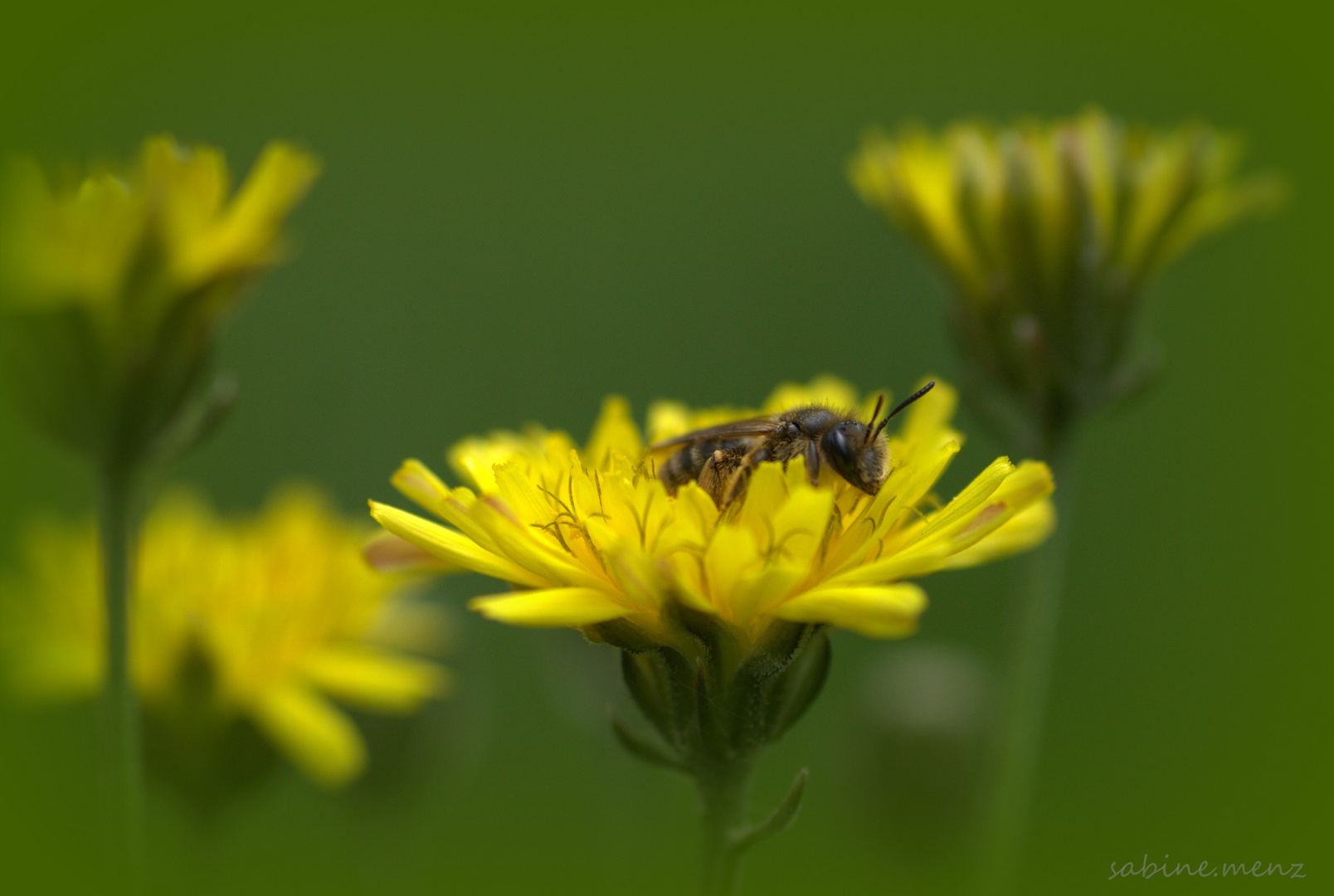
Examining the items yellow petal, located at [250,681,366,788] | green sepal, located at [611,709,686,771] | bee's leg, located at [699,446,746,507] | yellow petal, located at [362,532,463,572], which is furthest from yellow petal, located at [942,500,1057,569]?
yellow petal, located at [250,681,366,788]

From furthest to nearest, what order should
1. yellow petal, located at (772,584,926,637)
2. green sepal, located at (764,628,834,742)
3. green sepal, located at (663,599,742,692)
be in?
green sepal, located at (764,628,834,742)
green sepal, located at (663,599,742,692)
yellow petal, located at (772,584,926,637)

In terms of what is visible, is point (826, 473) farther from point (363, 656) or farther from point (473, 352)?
point (473, 352)

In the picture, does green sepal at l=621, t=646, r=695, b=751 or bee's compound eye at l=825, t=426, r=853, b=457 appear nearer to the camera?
green sepal at l=621, t=646, r=695, b=751

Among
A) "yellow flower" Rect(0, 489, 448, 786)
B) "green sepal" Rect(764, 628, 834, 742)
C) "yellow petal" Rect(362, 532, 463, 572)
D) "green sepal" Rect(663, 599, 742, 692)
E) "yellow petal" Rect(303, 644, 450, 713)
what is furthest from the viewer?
"yellow petal" Rect(303, 644, 450, 713)

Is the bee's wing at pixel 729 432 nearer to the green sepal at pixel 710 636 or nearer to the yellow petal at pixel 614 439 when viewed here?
the yellow petal at pixel 614 439

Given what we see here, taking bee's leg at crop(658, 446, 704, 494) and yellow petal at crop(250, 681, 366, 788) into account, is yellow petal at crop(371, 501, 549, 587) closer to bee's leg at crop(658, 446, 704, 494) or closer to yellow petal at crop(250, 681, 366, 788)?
bee's leg at crop(658, 446, 704, 494)

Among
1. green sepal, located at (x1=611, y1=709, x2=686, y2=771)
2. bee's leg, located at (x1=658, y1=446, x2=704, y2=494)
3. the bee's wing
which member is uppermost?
the bee's wing

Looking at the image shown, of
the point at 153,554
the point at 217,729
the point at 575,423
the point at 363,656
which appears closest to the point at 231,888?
the point at 217,729

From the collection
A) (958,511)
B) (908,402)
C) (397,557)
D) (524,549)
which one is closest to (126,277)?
(397,557)

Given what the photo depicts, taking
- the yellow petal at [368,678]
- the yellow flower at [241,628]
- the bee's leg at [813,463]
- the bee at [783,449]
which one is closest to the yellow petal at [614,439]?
the bee at [783,449]
